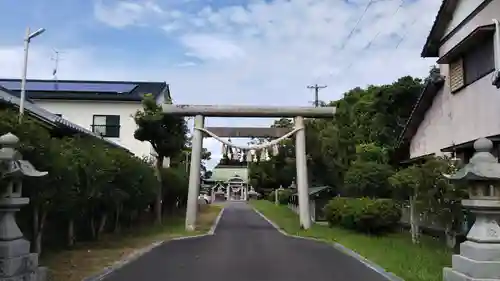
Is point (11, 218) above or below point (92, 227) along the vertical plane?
above

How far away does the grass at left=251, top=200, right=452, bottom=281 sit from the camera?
11265 mm

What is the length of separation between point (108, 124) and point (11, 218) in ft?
98.2

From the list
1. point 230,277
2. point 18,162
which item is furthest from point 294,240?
point 18,162

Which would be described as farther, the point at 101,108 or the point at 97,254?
the point at 101,108

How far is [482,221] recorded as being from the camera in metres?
8.46

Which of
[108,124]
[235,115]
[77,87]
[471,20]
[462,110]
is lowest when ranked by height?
[462,110]

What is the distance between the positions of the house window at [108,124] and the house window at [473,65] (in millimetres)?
24649

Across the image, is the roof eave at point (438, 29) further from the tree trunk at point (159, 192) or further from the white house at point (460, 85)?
the tree trunk at point (159, 192)

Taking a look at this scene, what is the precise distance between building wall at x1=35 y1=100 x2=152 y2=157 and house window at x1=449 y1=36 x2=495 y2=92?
23.6m

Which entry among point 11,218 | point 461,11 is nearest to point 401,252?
point 461,11

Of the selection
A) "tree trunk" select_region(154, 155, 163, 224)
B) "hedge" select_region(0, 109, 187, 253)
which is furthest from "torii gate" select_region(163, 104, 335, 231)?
"tree trunk" select_region(154, 155, 163, 224)

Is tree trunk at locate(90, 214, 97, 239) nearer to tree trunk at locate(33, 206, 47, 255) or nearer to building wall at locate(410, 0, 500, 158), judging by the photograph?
tree trunk at locate(33, 206, 47, 255)

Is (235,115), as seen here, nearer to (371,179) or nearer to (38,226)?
(371,179)

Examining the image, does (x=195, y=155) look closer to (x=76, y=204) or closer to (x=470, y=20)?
(x=76, y=204)
